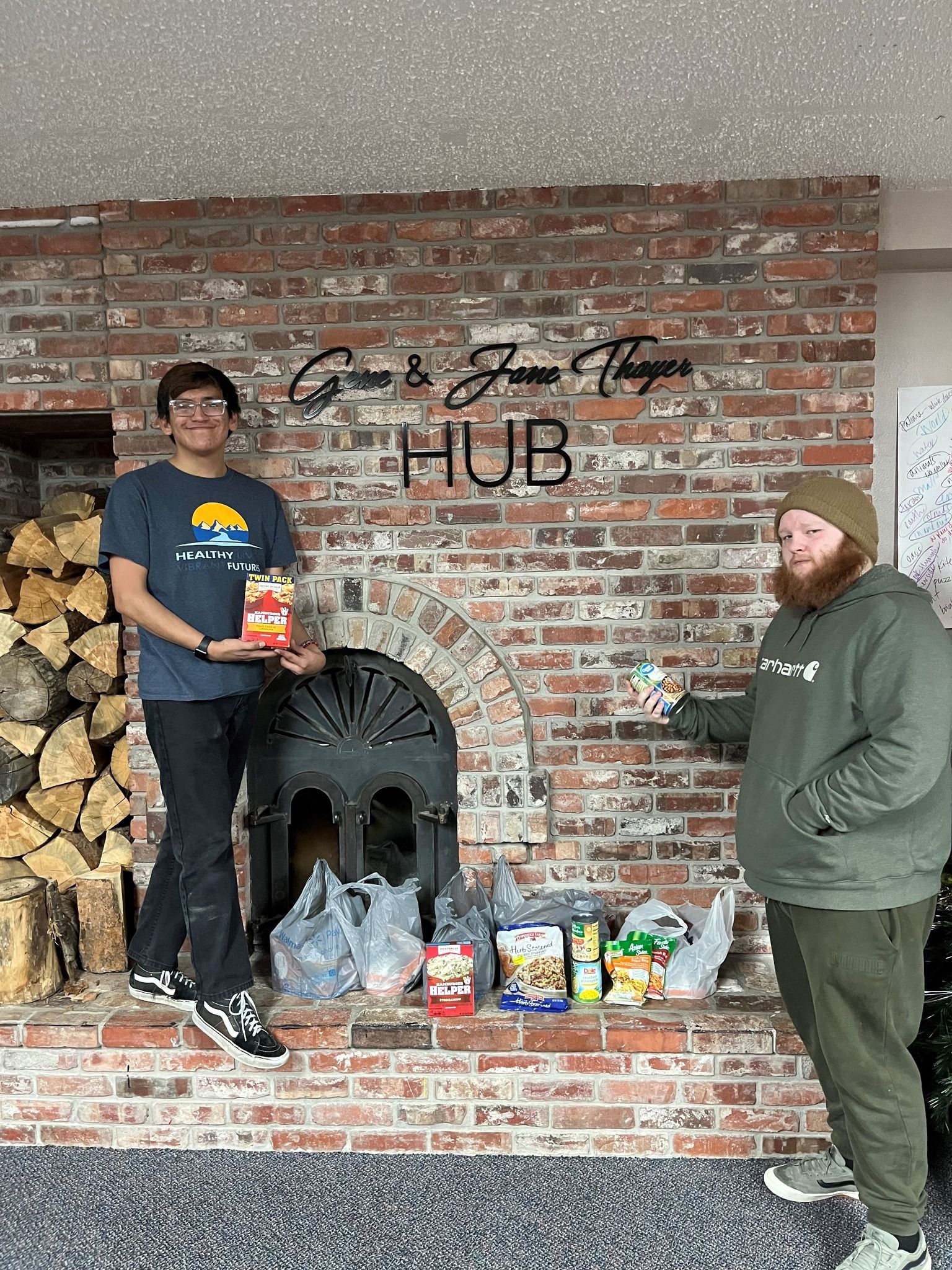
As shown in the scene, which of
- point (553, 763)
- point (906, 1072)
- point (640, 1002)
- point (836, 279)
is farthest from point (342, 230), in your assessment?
point (906, 1072)

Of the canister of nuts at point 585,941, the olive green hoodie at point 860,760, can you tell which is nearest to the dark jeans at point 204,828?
the canister of nuts at point 585,941

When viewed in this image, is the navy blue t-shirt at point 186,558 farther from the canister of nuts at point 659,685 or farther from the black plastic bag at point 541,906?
the canister of nuts at point 659,685

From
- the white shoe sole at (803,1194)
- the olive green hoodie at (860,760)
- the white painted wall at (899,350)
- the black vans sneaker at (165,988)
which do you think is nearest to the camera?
the olive green hoodie at (860,760)

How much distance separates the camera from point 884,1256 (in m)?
1.84

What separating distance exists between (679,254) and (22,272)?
206 centimetres

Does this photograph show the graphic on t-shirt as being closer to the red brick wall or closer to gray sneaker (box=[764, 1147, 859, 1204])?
the red brick wall

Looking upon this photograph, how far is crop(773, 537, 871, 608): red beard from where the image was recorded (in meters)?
1.91

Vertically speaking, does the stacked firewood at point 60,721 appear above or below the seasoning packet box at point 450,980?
above

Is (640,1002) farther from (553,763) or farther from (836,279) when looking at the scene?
(836,279)

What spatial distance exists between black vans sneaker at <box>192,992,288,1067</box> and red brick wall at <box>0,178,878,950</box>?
66 cm

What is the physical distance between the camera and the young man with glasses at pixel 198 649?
89.2 inches

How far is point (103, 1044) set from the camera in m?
2.39

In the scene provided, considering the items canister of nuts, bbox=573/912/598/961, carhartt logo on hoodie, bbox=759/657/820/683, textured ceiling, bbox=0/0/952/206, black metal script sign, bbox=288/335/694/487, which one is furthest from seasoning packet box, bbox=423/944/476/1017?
textured ceiling, bbox=0/0/952/206

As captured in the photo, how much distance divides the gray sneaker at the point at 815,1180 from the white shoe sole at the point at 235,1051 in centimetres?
130
